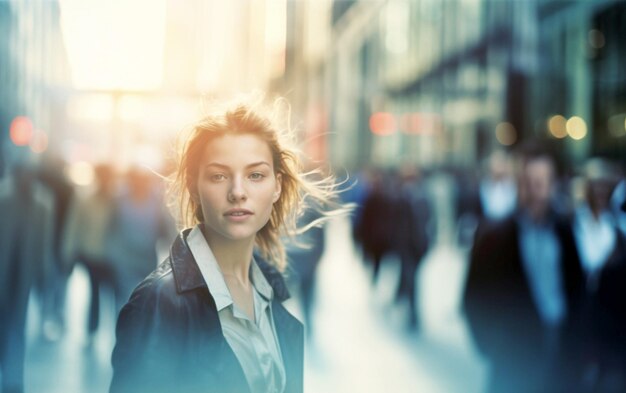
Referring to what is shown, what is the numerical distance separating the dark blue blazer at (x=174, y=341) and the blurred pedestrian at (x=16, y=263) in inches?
115

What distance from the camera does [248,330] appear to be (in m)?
1.80

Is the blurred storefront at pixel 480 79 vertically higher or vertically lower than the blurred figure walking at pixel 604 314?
higher

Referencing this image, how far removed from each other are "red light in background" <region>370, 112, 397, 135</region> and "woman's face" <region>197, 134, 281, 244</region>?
130 ft

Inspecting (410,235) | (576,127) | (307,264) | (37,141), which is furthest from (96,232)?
(576,127)

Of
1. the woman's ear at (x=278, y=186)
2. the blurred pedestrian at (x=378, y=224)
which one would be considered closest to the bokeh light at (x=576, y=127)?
the blurred pedestrian at (x=378, y=224)

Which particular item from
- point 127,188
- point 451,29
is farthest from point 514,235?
point 451,29

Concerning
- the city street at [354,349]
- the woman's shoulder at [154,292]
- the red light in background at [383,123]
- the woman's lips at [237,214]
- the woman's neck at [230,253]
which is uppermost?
the red light in background at [383,123]

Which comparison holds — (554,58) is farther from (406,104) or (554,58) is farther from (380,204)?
(406,104)

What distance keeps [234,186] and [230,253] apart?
0.18m

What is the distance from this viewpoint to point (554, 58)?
22.6 meters

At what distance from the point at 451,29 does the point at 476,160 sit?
521 cm

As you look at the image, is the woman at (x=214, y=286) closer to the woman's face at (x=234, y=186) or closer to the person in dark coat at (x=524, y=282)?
the woman's face at (x=234, y=186)

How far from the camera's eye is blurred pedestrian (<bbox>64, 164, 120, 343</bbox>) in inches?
209

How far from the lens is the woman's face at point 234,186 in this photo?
66.3 inches
